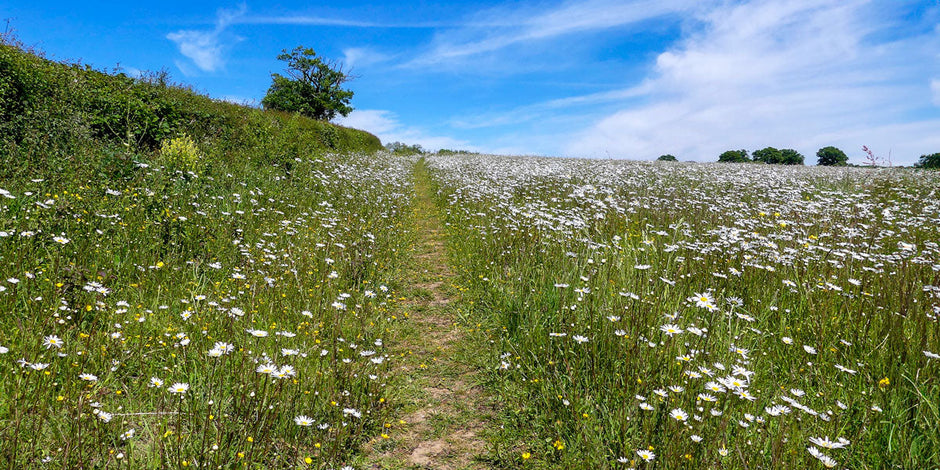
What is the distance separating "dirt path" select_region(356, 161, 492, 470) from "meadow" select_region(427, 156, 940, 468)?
222 millimetres

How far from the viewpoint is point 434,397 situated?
378cm

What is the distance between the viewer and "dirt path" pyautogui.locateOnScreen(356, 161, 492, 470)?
305 centimetres

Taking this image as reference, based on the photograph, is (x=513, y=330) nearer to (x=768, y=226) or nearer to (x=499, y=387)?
(x=499, y=387)

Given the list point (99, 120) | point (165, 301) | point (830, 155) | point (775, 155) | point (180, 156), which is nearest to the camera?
point (165, 301)

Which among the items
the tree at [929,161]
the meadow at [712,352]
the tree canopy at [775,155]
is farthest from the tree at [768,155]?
the meadow at [712,352]

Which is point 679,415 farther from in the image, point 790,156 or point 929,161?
point 790,156

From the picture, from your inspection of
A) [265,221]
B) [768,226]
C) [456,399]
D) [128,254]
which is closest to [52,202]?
[128,254]

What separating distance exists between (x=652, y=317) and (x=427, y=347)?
2187 mm

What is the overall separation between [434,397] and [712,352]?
6.99 ft

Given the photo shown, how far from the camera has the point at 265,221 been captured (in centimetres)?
751

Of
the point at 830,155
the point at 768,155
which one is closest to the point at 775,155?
the point at 768,155

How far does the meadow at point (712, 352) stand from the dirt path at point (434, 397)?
222mm

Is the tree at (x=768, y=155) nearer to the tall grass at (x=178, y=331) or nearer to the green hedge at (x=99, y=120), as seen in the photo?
the green hedge at (x=99, y=120)

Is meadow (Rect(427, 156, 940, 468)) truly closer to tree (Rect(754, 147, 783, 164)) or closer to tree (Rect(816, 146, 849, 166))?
tree (Rect(754, 147, 783, 164))
